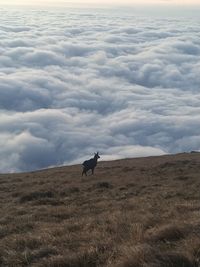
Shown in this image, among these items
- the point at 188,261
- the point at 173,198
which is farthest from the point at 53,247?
the point at 173,198

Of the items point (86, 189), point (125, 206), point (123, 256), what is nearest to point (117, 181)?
point (86, 189)

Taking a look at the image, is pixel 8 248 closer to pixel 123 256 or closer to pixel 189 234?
pixel 123 256

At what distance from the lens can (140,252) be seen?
7355 mm

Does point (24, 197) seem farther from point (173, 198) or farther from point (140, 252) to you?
point (140, 252)

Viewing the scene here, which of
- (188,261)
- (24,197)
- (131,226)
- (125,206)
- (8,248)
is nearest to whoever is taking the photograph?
(188,261)

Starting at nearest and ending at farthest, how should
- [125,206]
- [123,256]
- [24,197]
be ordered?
[123,256], [125,206], [24,197]

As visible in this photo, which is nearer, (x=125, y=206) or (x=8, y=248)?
(x=8, y=248)

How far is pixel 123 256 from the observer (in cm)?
751

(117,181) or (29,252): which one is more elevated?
(117,181)

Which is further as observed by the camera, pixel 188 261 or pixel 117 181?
pixel 117 181

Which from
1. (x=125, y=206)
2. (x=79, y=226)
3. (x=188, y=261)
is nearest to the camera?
(x=188, y=261)

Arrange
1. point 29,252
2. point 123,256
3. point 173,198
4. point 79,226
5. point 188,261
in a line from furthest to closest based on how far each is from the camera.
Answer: point 173,198, point 79,226, point 29,252, point 123,256, point 188,261

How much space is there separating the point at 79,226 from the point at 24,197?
26.9 feet

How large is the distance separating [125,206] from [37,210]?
9.23ft
